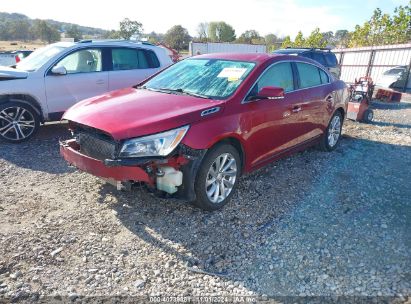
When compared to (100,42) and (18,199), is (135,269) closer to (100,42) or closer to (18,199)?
(18,199)

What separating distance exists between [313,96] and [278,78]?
95cm

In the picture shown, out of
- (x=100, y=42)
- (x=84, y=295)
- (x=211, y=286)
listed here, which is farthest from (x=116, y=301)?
(x=100, y=42)

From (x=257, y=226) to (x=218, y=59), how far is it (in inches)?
93.0

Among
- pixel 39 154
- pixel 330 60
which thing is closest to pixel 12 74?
pixel 39 154

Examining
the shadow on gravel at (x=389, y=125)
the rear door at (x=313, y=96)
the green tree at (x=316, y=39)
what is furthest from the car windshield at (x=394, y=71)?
the green tree at (x=316, y=39)

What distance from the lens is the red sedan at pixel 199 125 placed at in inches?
127

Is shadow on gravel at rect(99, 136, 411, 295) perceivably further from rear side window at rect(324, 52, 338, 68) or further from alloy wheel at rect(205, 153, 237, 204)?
rear side window at rect(324, 52, 338, 68)

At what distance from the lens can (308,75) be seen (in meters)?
5.19

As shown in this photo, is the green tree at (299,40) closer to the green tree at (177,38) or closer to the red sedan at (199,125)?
the green tree at (177,38)

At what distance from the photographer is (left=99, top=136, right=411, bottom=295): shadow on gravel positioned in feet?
9.89

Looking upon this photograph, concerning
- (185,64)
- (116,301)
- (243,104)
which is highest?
(185,64)

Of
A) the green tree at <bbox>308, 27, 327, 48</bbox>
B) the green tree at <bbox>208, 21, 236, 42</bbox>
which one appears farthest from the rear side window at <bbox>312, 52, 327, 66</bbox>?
the green tree at <bbox>208, 21, 236, 42</bbox>

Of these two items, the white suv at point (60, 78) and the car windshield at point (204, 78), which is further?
the white suv at point (60, 78)

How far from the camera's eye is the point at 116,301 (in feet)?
8.36
